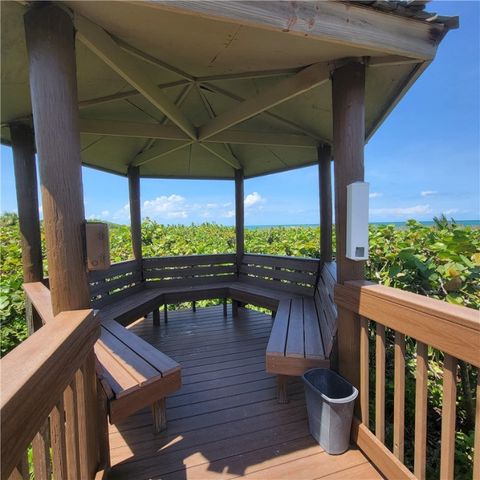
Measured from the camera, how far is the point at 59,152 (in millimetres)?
1285

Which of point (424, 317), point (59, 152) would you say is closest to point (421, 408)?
point (424, 317)

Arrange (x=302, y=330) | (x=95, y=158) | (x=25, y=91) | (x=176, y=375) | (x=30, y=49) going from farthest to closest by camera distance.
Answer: (x=95, y=158), (x=302, y=330), (x=25, y=91), (x=176, y=375), (x=30, y=49)

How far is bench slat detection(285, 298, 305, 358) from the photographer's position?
212 centimetres

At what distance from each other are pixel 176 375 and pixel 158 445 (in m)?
0.45

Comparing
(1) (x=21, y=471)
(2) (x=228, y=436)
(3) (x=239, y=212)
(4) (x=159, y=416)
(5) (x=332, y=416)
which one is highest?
(3) (x=239, y=212)

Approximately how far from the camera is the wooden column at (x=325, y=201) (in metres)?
3.63

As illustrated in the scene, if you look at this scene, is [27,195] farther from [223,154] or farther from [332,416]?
[332,416]

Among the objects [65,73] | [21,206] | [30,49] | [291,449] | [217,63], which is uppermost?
[217,63]

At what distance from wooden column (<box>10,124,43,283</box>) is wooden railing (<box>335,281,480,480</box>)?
2.90m

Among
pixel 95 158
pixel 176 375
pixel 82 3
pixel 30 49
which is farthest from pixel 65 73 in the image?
pixel 95 158

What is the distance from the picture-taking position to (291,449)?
5.88 ft

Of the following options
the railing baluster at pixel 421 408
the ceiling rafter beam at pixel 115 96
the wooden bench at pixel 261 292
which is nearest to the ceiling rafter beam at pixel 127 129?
the ceiling rafter beam at pixel 115 96

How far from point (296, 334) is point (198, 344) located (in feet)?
4.84

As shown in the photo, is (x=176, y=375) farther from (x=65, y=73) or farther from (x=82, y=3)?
(x=82, y=3)
